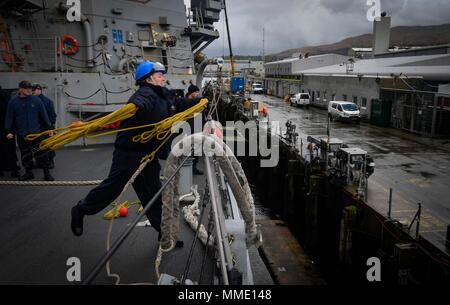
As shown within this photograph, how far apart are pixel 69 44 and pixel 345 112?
19461 millimetres

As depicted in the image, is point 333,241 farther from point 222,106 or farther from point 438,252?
point 222,106

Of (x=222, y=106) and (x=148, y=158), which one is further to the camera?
(x=222, y=106)

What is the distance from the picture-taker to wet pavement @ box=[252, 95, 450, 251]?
24.4 feet

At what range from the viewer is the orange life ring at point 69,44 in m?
9.38

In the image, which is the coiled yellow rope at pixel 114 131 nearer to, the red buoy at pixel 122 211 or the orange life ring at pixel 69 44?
the red buoy at pixel 122 211

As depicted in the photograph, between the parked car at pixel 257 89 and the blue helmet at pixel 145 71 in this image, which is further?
the parked car at pixel 257 89

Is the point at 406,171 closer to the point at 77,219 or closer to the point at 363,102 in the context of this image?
the point at 77,219

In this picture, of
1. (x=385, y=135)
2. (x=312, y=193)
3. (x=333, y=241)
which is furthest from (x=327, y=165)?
(x=385, y=135)

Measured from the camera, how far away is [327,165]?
9.48 metres

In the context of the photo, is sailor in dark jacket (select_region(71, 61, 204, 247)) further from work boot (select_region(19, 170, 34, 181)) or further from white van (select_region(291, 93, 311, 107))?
white van (select_region(291, 93, 311, 107))

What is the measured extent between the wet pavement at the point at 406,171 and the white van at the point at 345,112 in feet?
2.07

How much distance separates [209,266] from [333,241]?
Result: 22.0ft

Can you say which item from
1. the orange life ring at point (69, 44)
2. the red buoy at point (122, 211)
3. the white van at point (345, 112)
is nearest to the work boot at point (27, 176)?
the red buoy at point (122, 211)

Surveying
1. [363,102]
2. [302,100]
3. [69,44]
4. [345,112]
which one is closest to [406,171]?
[69,44]
